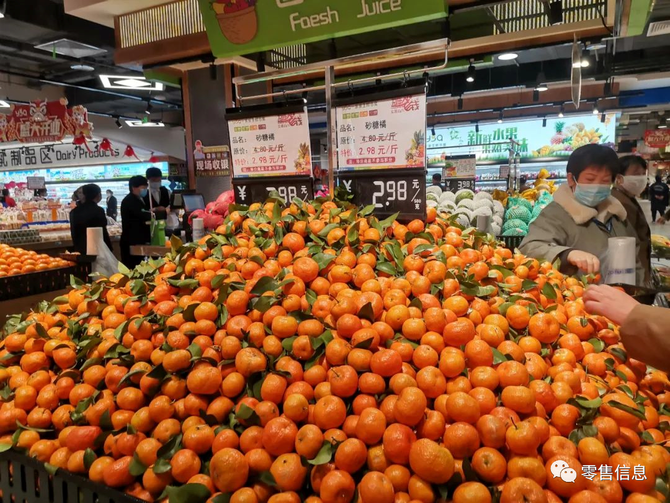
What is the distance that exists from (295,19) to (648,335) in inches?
114

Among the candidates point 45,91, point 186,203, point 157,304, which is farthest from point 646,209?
point 45,91

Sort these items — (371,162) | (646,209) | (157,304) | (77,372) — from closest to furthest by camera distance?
(77,372) < (157,304) < (371,162) < (646,209)

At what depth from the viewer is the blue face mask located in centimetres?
264

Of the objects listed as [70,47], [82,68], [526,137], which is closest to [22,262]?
[70,47]

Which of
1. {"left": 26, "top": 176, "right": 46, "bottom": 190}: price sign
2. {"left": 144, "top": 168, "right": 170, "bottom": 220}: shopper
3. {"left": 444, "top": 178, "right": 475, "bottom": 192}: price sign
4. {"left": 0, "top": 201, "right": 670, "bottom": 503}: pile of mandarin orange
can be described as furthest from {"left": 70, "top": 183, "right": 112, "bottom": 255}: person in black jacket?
{"left": 26, "top": 176, "right": 46, "bottom": 190}: price sign

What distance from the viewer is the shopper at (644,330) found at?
4.16 ft

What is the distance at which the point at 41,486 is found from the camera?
4.11 ft

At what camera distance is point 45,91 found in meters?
12.3

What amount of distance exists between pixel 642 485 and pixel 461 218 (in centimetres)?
326

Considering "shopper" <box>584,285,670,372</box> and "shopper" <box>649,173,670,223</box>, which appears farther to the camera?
"shopper" <box>649,173,670,223</box>

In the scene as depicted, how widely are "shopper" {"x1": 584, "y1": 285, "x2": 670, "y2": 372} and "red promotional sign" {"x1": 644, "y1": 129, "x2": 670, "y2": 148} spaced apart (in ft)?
58.6

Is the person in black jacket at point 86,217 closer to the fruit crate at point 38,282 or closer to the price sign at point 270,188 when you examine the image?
the fruit crate at point 38,282

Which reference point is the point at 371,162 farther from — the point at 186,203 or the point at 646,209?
the point at 186,203

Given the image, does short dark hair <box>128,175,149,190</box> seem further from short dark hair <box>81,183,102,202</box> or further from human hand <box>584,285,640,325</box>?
human hand <box>584,285,640,325</box>
